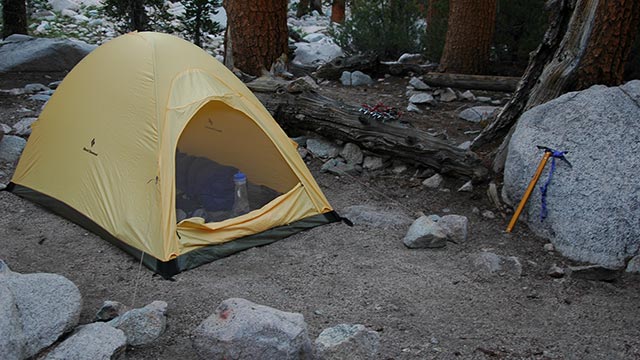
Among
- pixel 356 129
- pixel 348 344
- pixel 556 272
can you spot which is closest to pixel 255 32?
pixel 356 129

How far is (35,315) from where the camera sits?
329 centimetres

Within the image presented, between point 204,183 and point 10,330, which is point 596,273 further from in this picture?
point 10,330

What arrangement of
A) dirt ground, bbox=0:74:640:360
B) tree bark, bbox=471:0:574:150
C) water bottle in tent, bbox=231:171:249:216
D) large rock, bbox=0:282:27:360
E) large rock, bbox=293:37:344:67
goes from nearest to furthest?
large rock, bbox=0:282:27:360 → dirt ground, bbox=0:74:640:360 → water bottle in tent, bbox=231:171:249:216 → tree bark, bbox=471:0:574:150 → large rock, bbox=293:37:344:67

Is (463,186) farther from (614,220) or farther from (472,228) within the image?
(614,220)

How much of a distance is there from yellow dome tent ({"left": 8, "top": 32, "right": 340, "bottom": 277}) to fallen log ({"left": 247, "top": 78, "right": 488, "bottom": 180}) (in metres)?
1.18

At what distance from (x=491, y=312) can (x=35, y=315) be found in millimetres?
2557

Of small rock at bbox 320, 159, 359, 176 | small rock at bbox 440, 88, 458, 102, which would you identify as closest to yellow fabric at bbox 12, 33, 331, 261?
small rock at bbox 320, 159, 359, 176

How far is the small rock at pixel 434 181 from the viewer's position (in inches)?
233

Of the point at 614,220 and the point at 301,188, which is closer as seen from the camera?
the point at 614,220

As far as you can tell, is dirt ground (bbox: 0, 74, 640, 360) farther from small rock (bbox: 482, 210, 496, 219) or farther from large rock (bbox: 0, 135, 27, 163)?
large rock (bbox: 0, 135, 27, 163)

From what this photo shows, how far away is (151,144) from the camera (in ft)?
15.6

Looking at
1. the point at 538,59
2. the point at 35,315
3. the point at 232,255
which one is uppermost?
the point at 538,59

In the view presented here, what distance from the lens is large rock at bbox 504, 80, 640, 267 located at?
4.46 meters

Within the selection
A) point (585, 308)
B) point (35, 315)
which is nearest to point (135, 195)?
point (35, 315)
